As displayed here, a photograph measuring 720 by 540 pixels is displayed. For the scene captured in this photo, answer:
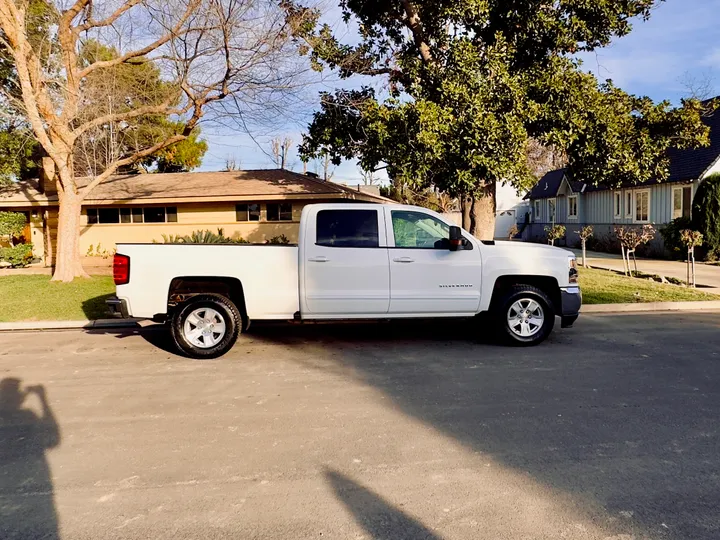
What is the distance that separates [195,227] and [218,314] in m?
14.2

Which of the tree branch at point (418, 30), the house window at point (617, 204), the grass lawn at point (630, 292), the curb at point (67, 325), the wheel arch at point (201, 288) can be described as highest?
the tree branch at point (418, 30)

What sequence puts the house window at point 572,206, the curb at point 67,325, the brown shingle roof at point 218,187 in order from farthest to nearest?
the house window at point 572,206 < the brown shingle roof at point 218,187 < the curb at point 67,325

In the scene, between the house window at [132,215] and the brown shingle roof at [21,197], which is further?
the house window at [132,215]

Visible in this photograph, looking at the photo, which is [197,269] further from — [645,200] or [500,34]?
[645,200]

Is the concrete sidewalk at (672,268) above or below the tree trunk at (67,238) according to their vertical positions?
below

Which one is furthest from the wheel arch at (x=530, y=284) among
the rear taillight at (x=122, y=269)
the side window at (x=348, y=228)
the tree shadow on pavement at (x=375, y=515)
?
the rear taillight at (x=122, y=269)

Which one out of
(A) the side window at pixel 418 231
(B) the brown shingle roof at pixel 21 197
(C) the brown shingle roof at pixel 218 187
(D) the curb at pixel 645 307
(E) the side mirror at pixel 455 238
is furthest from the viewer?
(B) the brown shingle roof at pixel 21 197

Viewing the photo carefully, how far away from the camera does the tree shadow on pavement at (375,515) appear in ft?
10.1

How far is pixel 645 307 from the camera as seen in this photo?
35.6ft

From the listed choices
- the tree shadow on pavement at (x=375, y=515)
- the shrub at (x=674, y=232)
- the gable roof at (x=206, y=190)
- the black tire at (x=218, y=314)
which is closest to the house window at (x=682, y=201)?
the shrub at (x=674, y=232)

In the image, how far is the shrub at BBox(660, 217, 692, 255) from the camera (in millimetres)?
19984

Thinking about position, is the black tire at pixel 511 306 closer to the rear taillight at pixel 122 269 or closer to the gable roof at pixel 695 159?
the rear taillight at pixel 122 269

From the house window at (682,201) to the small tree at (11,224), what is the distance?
24438 millimetres

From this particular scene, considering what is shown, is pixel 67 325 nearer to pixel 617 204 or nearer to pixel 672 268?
pixel 672 268
